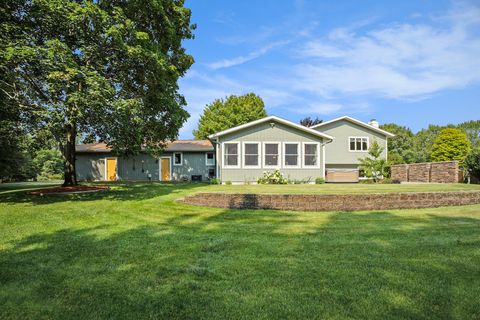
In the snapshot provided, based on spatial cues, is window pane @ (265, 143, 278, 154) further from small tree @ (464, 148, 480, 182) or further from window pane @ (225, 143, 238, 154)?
small tree @ (464, 148, 480, 182)

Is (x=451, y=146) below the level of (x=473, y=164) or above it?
above

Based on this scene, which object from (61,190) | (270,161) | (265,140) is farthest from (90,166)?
(270,161)

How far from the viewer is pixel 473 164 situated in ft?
59.9

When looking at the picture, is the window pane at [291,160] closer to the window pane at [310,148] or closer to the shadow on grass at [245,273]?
the window pane at [310,148]

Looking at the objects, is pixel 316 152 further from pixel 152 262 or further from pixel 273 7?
pixel 152 262

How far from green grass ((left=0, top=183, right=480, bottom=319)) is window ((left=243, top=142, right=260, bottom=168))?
41.1 feet

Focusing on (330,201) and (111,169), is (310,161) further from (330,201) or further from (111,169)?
(111,169)

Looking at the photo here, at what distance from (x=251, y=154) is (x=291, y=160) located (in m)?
2.75

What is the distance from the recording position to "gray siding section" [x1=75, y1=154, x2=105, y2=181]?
26141mm

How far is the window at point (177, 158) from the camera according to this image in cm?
2606

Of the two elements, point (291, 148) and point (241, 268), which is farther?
point (291, 148)

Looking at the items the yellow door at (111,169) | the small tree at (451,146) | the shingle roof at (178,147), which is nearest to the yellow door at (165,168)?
the shingle roof at (178,147)

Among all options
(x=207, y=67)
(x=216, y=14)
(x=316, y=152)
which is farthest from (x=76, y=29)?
(x=316, y=152)

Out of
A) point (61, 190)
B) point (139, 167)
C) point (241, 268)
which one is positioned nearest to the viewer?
point (241, 268)
